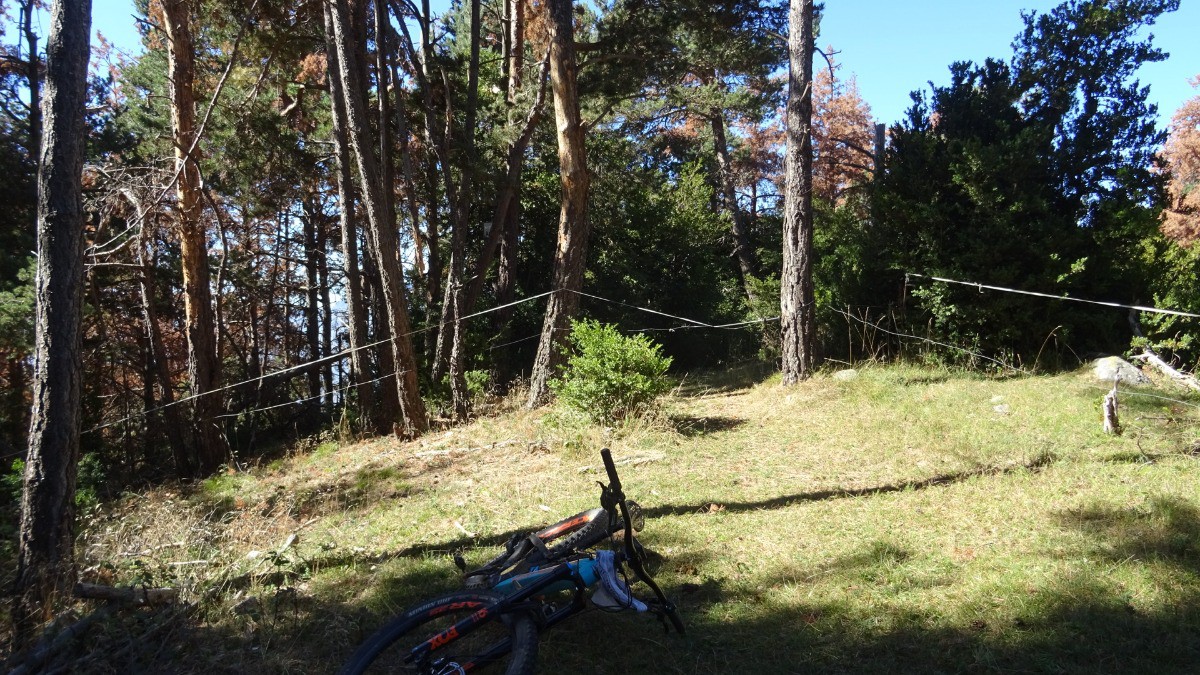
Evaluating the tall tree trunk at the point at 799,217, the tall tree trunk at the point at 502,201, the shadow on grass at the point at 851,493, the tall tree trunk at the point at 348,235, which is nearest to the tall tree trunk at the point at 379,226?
the tall tree trunk at the point at 348,235

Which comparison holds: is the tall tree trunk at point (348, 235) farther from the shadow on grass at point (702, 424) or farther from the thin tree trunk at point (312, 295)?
the thin tree trunk at point (312, 295)

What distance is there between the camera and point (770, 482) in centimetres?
623

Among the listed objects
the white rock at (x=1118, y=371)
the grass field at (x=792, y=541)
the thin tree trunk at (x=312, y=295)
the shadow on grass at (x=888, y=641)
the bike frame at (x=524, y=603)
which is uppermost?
the thin tree trunk at (x=312, y=295)

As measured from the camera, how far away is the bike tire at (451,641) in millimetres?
3149

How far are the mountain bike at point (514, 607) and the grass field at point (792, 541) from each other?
397 millimetres

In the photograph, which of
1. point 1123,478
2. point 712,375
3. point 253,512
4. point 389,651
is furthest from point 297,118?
point 1123,478

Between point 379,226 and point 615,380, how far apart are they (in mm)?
4887

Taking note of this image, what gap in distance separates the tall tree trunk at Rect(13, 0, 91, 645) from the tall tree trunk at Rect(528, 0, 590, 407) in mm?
6555

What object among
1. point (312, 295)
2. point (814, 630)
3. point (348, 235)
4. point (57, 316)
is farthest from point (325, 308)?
point (814, 630)

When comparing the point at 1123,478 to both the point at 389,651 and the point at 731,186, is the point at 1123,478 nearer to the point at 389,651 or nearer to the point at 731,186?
the point at 389,651

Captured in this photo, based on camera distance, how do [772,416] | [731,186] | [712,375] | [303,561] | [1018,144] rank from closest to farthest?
[303,561] → [772,416] → [1018,144] → [712,375] → [731,186]

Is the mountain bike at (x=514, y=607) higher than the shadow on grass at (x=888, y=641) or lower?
higher

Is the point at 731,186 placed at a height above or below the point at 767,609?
above

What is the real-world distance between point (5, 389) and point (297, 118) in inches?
305
